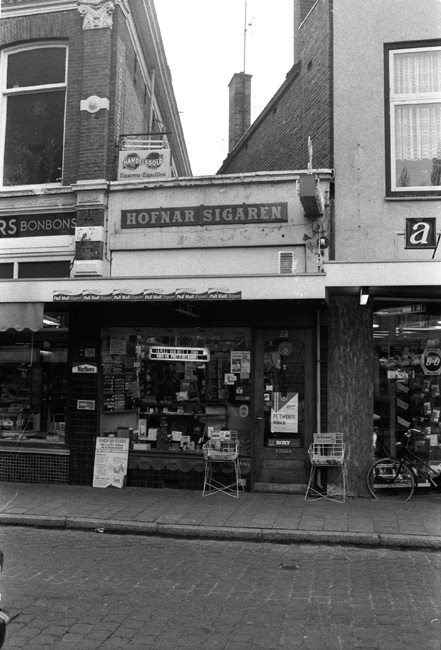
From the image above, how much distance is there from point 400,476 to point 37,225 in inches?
295

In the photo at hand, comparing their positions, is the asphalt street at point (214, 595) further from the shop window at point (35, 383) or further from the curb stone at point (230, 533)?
the shop window at point (35, 383)

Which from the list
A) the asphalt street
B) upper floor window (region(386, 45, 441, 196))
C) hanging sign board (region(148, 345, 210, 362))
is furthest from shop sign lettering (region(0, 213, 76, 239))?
upper floor window (region(386, 45, 441, 196))

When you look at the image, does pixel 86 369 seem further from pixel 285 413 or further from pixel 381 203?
pixel 381 203

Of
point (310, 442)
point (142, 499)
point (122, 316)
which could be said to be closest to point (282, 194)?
point (122, 316)

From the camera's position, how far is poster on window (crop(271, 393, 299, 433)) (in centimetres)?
974

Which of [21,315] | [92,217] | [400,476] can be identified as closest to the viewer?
[21,315]

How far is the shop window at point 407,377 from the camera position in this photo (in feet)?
32.1

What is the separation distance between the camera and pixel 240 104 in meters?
23.3

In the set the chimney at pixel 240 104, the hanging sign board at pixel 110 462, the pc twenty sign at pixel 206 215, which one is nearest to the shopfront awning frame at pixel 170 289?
the pc twenty sign at pixel 206 215

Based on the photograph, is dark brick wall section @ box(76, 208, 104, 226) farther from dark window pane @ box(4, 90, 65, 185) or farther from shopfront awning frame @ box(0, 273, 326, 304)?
shopfront awning frame @ box(0, 273, 326, 304)

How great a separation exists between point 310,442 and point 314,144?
524cm

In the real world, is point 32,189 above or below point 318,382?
above

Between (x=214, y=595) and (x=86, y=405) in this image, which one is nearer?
(x=214, y=595)

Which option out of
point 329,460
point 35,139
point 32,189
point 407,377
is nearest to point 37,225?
point 32,189
